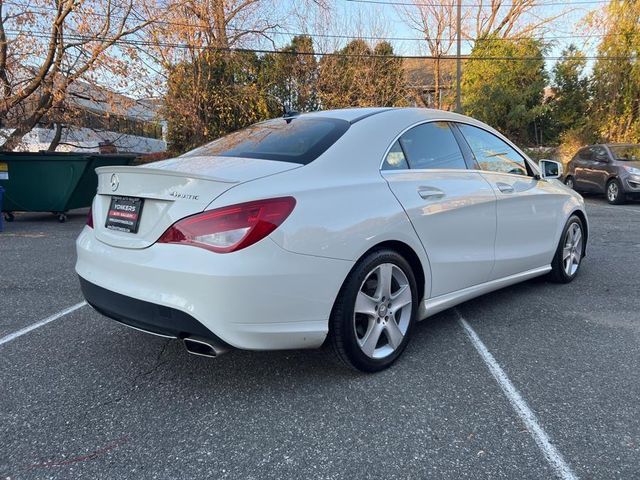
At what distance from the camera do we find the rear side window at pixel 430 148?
3318 millimetres

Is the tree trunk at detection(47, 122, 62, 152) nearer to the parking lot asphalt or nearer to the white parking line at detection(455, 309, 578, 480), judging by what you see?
the parking lot asphalt

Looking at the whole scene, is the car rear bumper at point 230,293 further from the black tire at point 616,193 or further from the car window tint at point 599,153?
the car window tint at point 599,153

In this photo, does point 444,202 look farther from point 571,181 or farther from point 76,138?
point 76,138

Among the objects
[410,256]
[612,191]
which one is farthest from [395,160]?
[612,191]

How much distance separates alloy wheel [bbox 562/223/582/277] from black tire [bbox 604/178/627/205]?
830 cm

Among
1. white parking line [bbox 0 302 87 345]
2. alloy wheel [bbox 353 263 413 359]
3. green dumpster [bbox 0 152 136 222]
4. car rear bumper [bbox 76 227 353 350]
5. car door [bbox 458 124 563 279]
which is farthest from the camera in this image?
green dumpster [bbox 0 152 136 222]

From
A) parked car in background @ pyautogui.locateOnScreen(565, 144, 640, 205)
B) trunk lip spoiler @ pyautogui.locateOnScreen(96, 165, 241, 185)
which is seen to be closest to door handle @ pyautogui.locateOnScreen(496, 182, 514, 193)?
trunk lip spoiler @ pyautogui.locateOnScreen(96, 165, 241, 185)

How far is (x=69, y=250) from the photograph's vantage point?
683 centimetres

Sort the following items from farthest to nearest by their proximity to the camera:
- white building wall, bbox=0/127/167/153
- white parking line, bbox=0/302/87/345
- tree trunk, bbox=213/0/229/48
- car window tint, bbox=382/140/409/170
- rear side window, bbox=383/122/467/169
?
tree trunk, bbox=213/0/229/48 → white building wall, bbox=0/127/167/153 → white parking line, bbox=0/302/87/345 → rear side window, bbox=383/122/467/169 → car window tint, bbox=382/140/409/170

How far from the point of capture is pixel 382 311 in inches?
118

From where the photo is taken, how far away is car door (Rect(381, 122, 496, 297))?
3.16m

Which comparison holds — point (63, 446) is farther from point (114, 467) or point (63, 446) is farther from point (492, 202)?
point (492, 202)

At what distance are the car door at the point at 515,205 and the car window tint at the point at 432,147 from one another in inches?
9.2

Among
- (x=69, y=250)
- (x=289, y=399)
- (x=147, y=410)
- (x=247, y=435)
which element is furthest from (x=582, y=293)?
(x=69, y=250)
